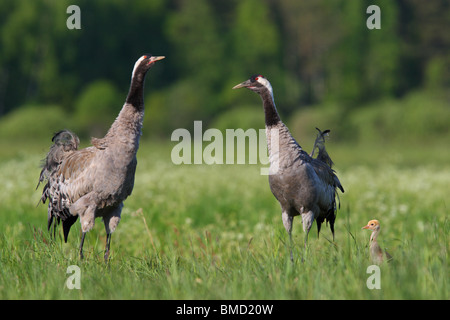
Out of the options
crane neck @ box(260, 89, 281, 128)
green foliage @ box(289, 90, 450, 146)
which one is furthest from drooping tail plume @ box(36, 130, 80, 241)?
green foliage @ box(289, 90, 450, 146)

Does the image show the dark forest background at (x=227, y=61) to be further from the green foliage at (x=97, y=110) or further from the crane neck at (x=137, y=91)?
the crane neck at (x=137, y=91)

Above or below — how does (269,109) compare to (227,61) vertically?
below

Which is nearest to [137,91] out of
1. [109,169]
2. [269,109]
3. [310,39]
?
[109,169]

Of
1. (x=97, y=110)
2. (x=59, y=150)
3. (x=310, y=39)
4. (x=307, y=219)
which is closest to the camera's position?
(x=307, y=219)

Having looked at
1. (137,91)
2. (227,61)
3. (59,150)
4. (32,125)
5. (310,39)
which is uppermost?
(310,39)

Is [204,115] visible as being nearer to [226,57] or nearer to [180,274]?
[226,57]

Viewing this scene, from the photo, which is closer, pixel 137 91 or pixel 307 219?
pixel 137 91

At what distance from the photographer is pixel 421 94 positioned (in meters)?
56.2

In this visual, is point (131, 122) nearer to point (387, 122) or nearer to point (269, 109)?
point (269, 109)

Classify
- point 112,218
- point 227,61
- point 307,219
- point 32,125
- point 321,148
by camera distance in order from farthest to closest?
point 227,61
point 32,125
point 321,148
point 112,218
point 307,219

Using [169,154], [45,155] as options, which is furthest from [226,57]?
[45,155]

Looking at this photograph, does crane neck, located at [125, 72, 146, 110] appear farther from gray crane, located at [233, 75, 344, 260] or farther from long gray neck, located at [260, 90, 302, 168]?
long gray neck, located at [260, 90, 302, 168]

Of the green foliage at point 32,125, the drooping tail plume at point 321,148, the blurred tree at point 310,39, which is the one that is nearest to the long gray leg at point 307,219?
the drooping tail plume at point 321,148
